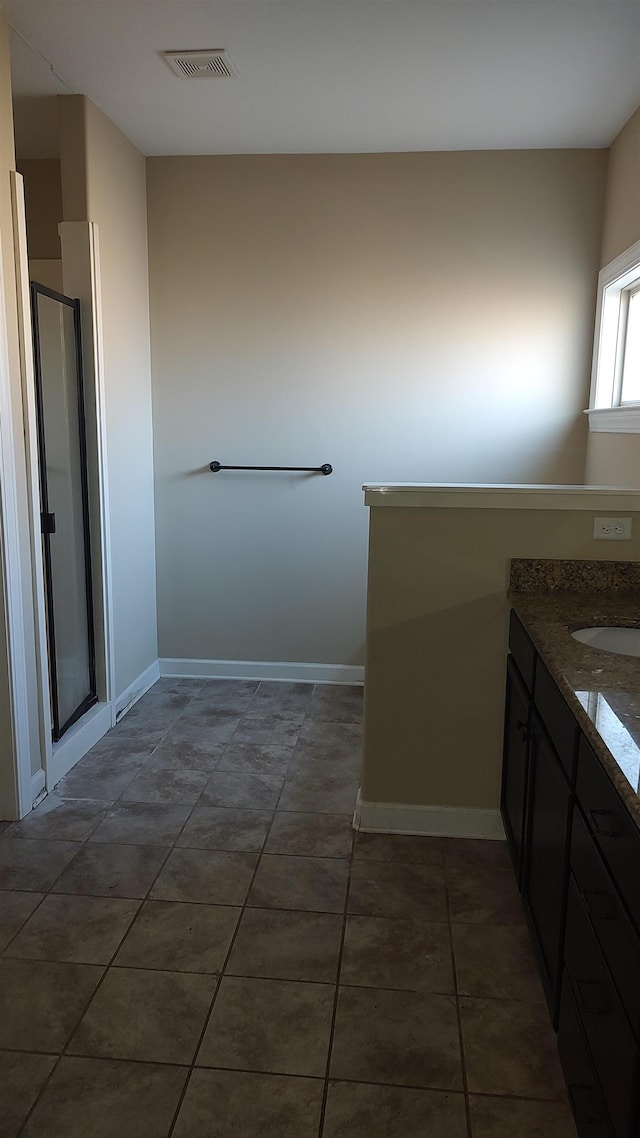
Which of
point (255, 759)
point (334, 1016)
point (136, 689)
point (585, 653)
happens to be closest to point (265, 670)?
point (136, 689)


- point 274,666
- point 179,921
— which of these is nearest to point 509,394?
point 274,666

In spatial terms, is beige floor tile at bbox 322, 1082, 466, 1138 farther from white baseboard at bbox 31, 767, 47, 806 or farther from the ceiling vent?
the ceiling vent

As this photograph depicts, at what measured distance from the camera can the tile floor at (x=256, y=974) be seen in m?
1.60

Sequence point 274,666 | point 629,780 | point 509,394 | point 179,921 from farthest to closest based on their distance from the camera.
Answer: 1. point 274,666
2. point 509,394
3. point 179,921
4. point 629,780

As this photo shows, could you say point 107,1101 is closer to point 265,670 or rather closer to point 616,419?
point 265,670

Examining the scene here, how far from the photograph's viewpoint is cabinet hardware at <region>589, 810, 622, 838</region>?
1265 millimetres

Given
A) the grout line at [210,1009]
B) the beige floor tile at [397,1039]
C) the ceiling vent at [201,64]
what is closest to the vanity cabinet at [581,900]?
the beige floor tile at [397,1039]

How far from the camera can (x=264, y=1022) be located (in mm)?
1820

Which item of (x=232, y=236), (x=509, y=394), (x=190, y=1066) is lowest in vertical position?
(x=190, y=1066)

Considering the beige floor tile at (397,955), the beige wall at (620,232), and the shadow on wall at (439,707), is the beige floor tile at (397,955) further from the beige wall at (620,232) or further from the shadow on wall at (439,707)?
the beige wall at (620,232)

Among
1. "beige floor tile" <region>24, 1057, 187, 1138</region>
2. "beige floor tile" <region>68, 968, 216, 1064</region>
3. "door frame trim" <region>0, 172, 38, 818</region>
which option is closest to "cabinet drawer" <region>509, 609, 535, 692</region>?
"beige floor tile" <region>68, 968, 216, 1064</region>

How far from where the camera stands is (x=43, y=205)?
154 inches

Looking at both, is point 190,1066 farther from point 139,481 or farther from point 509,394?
point 509,394

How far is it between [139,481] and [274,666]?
1.20m
